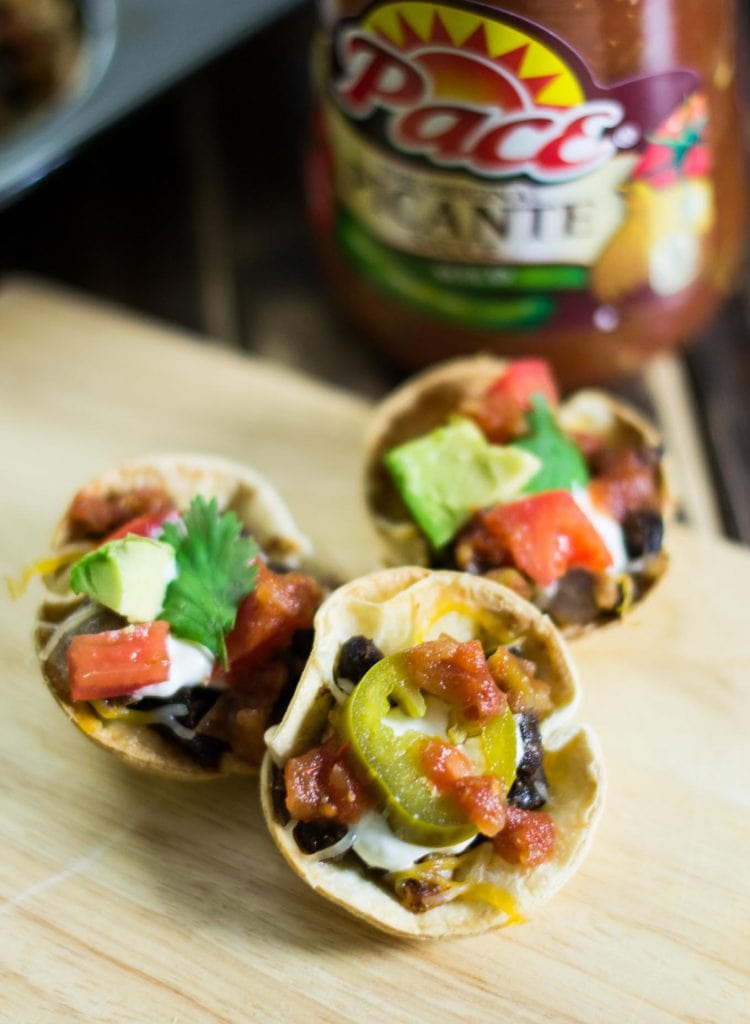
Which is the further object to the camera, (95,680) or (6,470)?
(6,470)

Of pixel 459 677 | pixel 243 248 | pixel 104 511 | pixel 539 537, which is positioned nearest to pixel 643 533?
pixel 539 537

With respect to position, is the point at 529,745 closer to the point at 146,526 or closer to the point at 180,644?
the point at 180,644

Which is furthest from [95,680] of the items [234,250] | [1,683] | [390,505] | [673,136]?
[234,250]

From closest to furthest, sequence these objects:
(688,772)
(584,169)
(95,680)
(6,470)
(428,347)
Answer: (95,680), (688,772), (584,169), (6,470), (428,347)

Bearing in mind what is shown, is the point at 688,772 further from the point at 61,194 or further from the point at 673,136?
the point at 61,194

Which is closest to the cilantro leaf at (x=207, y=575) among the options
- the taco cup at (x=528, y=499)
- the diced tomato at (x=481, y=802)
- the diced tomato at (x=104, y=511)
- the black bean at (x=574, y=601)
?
the diced tomato at (x=104, y=511)

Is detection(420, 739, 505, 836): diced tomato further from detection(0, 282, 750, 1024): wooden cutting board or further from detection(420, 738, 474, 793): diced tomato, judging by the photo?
detection(0, 282, 750, 1024): wooden cutting board
